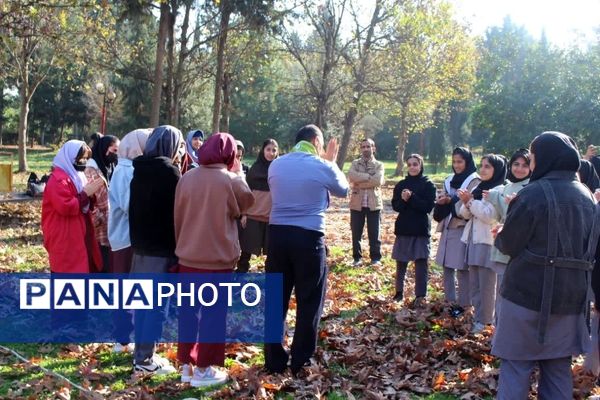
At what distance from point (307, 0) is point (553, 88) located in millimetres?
16003

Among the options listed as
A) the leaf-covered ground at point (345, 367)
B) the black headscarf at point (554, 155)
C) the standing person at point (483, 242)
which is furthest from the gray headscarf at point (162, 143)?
the standing person at point (483, 242)

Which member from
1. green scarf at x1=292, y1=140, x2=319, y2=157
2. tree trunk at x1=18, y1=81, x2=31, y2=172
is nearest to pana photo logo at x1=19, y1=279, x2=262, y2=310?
green scarf at x1=292, y1=140, x2=319, y2=157

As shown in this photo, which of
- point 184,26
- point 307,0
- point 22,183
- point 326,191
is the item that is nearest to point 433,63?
point 307,0

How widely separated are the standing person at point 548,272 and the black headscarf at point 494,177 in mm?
2279

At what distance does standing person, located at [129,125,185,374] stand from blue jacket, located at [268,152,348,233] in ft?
2.90

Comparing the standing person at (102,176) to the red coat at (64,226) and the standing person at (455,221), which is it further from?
the standing person at (455,221)

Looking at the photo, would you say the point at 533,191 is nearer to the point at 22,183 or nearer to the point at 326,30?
the point at 326,30

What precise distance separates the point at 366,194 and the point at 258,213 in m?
2.15

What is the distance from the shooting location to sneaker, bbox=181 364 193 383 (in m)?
4.93

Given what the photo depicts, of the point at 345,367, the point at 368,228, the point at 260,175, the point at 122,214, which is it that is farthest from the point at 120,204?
the point at 368,228

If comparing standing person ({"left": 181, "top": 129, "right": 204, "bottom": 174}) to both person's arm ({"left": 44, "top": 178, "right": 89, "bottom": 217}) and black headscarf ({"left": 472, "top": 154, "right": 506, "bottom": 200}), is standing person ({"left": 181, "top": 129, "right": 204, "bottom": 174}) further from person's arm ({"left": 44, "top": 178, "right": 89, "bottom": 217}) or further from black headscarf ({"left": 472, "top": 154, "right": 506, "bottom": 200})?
black headscarf ({"left": 472, "top": 154, "right": 506, "bottom": 200})

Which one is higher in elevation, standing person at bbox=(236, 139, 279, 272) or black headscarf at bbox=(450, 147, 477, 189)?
black headscarf at bbox=(450, 147, 477, 189)

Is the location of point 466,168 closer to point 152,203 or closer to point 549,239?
point 549,239

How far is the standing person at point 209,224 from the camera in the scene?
4.74 m
